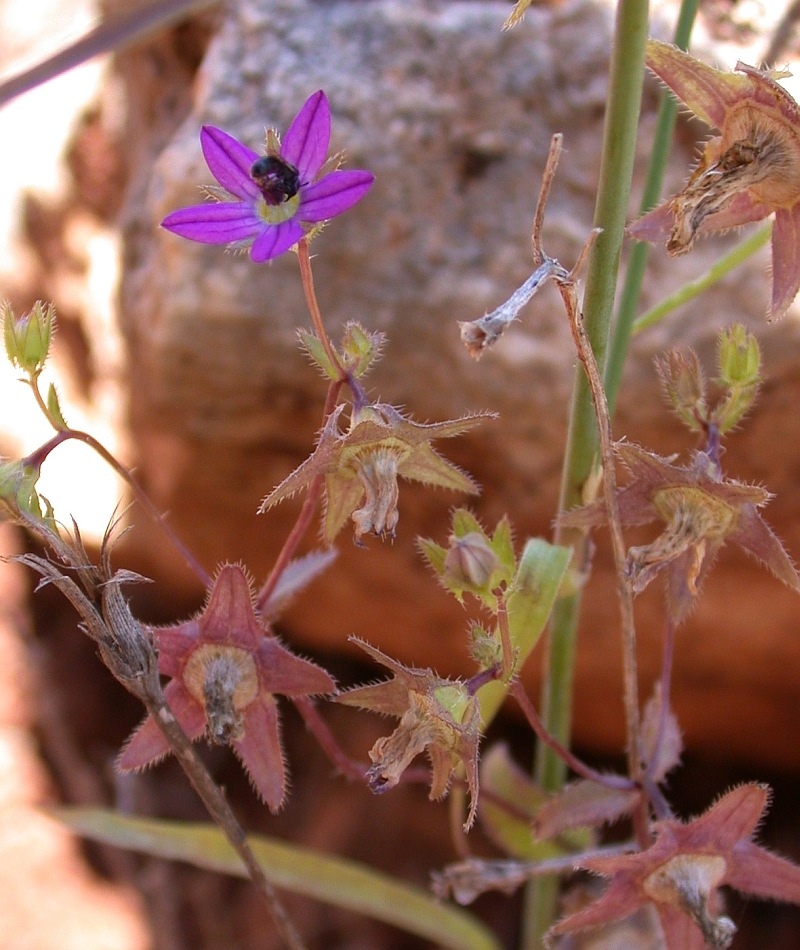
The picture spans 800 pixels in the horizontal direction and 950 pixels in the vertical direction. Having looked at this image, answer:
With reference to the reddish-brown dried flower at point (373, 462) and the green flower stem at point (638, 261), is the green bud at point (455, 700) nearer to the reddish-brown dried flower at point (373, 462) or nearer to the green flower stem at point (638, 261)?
the reddish-brown dried flower at point (373, 462)

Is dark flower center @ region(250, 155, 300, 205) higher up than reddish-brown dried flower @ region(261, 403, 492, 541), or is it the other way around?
dark flower center @ region(250, 155, 300, 205)

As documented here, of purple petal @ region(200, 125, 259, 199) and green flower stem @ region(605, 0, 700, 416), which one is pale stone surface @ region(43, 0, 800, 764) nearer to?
green flower stem @ region(605, 0, 700, 416)

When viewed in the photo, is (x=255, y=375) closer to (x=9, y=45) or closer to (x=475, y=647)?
(x=475, y=647)

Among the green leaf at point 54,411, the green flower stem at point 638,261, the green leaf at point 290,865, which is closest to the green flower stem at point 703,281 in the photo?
the green flower stem at point 638,261

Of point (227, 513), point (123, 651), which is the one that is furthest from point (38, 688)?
point (123, 651)

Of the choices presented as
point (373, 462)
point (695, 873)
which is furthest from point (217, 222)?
point (695, 873)

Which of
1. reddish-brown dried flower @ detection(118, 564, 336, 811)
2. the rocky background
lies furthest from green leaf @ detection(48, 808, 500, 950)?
the rocky background

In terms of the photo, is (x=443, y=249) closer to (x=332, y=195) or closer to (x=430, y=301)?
(x=430, y=301)
